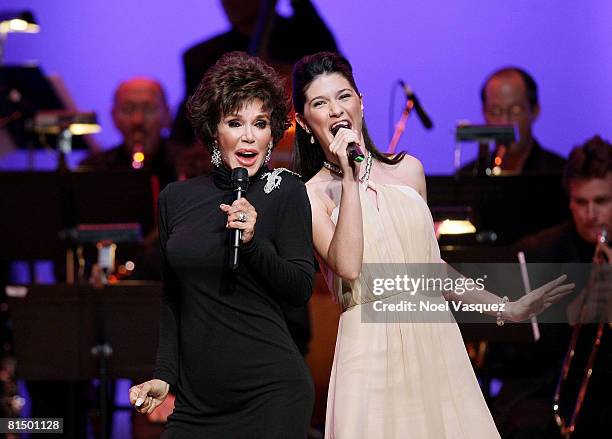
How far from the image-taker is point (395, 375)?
10.3 feet

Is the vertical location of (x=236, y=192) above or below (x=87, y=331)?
above

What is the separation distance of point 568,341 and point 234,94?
7.66ft

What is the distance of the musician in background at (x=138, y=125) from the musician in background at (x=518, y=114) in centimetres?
189

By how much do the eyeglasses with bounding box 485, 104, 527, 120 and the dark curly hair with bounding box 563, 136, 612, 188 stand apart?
1.00 meters

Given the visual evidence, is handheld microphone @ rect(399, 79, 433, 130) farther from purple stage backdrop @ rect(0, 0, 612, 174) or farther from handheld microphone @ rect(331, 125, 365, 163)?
handheld microphone @ rect(331, 125, 365, 163)

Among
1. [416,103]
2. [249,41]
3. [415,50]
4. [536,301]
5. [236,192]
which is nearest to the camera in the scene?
[236,192]

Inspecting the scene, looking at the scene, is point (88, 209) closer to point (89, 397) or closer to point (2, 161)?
point (89, 397)

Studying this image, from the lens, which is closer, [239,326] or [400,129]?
[239,326]

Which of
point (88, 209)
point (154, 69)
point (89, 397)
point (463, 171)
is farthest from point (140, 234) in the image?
point (154, 69)

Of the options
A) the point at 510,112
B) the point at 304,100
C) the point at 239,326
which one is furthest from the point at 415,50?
the point at 239,326

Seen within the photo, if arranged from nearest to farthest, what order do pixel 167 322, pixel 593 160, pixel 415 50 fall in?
pixel 167 322 < pixel 593 160 < pixel 415 50

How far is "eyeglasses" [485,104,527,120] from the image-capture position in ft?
19.1

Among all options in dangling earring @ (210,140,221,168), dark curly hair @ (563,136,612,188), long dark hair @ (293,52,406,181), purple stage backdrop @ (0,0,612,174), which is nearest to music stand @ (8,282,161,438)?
long dark hair @ (293,52,406,181)

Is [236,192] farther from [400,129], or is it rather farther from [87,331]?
[400,129]
